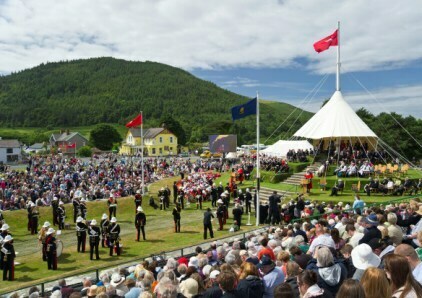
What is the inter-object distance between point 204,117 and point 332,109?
389 feet

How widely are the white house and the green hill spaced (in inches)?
1835

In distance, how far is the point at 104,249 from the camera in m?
15.2

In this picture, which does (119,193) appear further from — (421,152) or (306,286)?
(421,152)

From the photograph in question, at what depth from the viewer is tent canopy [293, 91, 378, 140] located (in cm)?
2733

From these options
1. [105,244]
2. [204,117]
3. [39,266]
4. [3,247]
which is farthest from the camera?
[204,117]

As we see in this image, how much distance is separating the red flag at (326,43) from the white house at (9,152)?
67.1m

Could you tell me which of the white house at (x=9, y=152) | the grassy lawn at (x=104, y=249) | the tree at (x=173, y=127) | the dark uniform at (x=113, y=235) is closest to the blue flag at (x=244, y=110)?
the grassy lawn at (x=104, y=249)

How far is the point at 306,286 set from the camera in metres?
4.20

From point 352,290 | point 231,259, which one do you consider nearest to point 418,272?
point 352,290

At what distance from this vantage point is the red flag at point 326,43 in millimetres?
26375

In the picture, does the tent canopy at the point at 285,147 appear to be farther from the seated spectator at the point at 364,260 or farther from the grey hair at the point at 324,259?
the grey hair at the point at 324,259

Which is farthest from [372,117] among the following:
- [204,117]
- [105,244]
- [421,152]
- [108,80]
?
[108,80]

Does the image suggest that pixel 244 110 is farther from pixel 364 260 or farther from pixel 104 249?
pixel 364 260

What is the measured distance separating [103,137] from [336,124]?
76.2 m
